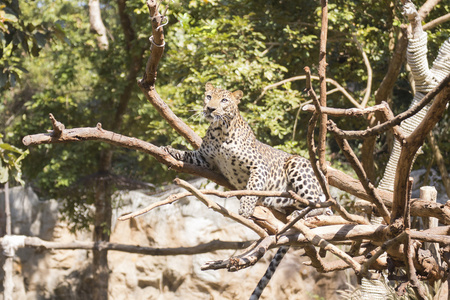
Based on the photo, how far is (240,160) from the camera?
16.9 feet

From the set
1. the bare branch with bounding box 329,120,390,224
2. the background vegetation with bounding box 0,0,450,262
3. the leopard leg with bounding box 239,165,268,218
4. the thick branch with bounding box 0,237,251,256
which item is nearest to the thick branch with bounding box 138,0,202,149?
the leopard leg with bounding box 239,165,268,218

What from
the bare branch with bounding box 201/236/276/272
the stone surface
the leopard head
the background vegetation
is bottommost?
the stone surface

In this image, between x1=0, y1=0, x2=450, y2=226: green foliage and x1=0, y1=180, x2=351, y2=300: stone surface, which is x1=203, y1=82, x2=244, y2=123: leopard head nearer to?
x1=0, y1=0, x2=450, y2=226: green foliage

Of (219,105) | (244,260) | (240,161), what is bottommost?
(244,260)

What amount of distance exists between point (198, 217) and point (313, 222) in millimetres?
7539

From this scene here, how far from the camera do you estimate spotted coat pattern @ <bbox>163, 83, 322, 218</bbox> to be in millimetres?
5078

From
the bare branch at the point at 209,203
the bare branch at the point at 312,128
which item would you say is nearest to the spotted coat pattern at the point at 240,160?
the bare branch at the point at 209,203

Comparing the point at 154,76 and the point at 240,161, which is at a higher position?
the point at 154,76

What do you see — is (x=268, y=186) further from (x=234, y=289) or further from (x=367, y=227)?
(x=234, y=289)

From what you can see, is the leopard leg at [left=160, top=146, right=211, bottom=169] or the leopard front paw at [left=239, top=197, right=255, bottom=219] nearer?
the leopard front paw at [left=239, top=197, right=255, bottom=219]

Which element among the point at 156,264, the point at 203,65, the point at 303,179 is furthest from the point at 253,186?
the point at 156,264

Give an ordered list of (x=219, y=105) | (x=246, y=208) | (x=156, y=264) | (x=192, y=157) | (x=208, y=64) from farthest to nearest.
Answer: (x=156, y=264)
(x=208, y=64)
(x=219, y=105)
(x=192, y=157)
(x=246, y=208)

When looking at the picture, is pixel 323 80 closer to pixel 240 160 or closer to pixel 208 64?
pixel 240 160

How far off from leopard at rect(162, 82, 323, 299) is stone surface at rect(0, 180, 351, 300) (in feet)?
18.1
